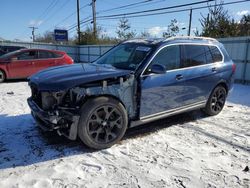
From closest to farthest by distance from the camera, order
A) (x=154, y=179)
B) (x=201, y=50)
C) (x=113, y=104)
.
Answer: (x=154, y=179), (x=113, y=104), (x=201, y=50)

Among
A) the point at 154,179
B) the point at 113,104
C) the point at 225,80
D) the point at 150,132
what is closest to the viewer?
the point at 154,179

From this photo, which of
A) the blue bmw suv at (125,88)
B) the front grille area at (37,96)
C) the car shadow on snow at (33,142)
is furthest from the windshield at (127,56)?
the front grille area at (37,96)

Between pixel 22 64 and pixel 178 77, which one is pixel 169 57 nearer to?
pixel 178 77

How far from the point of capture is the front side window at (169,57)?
15.1ft

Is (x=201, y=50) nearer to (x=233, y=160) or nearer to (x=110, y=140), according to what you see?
(x=233, y=160)

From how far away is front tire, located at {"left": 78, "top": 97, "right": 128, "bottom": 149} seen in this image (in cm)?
382

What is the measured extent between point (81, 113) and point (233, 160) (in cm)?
241

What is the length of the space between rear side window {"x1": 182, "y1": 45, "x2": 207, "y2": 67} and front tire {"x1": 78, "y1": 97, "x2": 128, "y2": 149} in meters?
1.79

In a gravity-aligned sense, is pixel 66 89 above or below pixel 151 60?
below

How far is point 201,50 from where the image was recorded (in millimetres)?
5496

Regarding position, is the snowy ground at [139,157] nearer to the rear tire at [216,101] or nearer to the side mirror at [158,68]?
the rear tire at [216,101]

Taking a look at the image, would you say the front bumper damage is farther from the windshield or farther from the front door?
the windshield

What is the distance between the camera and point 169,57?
15.7ft

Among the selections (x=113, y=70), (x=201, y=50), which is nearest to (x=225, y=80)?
(x=201, y=50)
